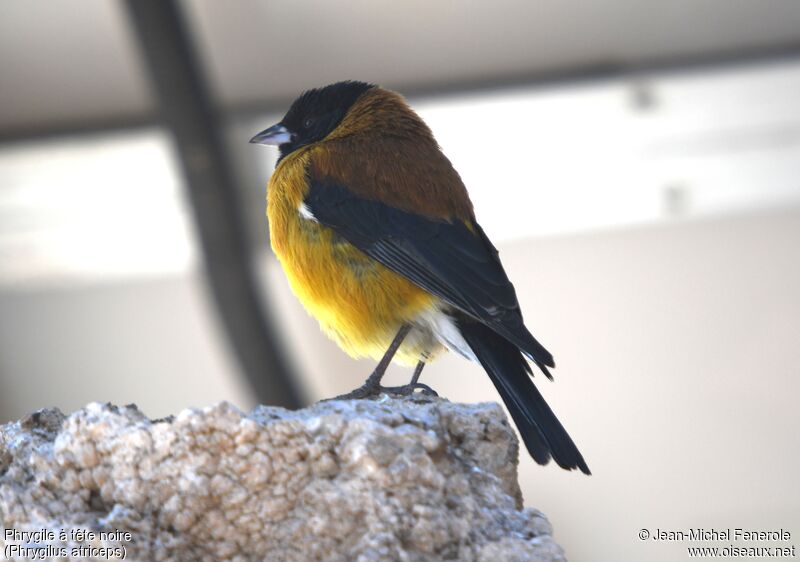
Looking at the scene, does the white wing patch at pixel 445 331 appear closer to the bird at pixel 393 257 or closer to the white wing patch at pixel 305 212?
the bird at pixel 393 257

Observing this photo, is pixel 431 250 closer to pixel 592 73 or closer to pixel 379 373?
pixel 379 373

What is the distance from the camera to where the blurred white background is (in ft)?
23.7

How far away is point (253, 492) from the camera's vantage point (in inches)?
92.0

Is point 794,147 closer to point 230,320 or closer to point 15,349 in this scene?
point 230,320

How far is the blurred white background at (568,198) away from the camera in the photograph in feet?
23.7

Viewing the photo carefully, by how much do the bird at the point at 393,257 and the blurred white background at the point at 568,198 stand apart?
3.03m

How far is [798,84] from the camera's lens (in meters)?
7.62

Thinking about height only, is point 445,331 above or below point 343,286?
below

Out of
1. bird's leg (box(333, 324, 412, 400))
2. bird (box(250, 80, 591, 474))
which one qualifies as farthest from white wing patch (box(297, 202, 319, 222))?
bird's leg (box(333, 324, 412, 400))

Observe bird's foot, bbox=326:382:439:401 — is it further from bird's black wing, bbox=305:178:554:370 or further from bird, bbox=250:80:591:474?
bird's black wing, bbox=305:178:554:370

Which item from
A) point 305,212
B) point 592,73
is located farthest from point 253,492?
point 592,73

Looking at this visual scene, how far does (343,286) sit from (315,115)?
969mm

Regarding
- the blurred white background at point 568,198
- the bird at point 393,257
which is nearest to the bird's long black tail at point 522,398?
the bird at point 393,257

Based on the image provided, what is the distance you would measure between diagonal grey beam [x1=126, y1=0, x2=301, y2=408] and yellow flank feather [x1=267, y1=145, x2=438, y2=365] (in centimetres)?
181
